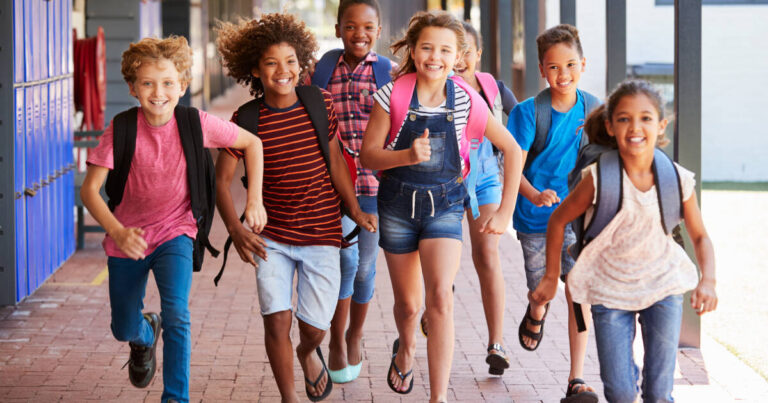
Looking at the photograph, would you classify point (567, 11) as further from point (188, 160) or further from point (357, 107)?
point (188, 160)

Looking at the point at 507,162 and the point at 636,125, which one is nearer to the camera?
the point at 636,125

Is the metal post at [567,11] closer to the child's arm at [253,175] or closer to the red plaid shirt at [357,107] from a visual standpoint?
the red plaid shirt at [357,107]

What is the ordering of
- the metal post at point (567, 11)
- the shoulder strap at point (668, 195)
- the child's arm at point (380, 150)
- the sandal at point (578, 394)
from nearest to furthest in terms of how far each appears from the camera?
the shoulder strap at point (668, 195) → the child's arm at point (380, 150) → the sandal at point (578, 394) → the metal post at point (567, 11)

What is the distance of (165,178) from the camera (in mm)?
4488

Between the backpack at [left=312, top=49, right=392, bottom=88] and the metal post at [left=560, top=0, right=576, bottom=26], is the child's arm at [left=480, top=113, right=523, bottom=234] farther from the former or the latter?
the metal post at [left=560, top=0, right=576, bottom=26]

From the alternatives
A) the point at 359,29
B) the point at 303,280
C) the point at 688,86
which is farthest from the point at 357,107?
the point at 688,86

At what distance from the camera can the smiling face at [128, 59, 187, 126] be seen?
4.49 meters

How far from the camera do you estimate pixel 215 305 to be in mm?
7535

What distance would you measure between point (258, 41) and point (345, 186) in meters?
0.77

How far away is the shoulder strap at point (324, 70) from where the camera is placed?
5.50 meters

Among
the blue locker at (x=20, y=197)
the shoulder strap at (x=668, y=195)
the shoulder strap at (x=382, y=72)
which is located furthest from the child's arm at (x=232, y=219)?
the blue locker at (x=20, y=197)

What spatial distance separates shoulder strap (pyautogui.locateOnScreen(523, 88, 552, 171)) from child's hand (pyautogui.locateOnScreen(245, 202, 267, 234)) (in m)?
1.47

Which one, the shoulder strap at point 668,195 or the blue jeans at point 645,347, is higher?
the shoulder strap at point 668,195

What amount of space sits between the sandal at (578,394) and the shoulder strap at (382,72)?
1777mm
